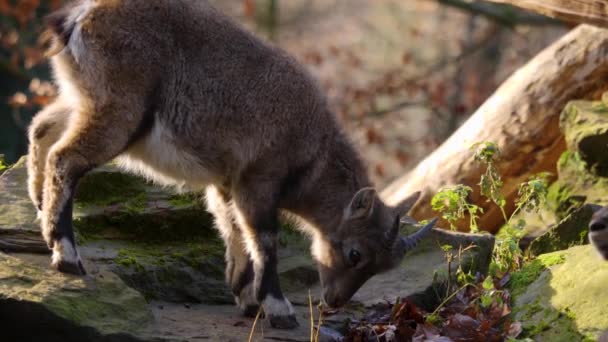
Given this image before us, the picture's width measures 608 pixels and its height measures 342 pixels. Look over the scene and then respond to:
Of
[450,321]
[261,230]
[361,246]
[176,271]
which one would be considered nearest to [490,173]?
[361,246]

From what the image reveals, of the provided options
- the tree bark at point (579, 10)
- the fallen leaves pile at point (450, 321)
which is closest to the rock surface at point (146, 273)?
the fallen leaves pile at point (450, 321)

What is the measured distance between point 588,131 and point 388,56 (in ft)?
39.8

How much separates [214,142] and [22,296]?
2009 millimetres

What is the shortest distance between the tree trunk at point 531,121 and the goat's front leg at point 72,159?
3.94m

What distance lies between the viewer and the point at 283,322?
6.56 metres

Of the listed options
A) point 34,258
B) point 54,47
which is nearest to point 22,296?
point 34,258

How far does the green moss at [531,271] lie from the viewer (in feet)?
22.0

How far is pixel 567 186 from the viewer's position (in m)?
9.02

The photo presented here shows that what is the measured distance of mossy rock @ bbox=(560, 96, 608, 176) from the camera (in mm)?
8617

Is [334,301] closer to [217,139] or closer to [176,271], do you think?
[176,271]

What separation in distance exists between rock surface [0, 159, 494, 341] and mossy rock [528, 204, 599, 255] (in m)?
0.48

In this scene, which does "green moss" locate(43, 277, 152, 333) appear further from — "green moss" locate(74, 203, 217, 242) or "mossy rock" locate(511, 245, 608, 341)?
"mossy rock" locate(511, 245, 608, 341)

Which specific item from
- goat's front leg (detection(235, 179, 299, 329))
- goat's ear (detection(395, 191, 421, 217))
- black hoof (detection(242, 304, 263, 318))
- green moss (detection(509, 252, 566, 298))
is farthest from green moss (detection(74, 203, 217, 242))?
green moss (detection(509, 252, 566, 298))

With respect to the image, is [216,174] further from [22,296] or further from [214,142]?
[22,296]
